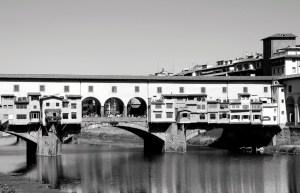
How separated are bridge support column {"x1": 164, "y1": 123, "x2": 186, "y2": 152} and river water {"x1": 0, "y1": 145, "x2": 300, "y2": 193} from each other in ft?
6.29

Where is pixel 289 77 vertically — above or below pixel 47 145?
above

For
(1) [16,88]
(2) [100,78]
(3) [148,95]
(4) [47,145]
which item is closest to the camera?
(4) [47,145]

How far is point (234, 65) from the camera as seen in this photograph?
12088 cm

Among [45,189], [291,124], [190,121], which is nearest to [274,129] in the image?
[291,124]

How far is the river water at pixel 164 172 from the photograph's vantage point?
2078 inches

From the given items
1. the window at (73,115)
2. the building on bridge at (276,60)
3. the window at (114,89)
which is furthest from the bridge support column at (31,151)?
the building on bridge at (276,60)

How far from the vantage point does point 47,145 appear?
78.4 metres

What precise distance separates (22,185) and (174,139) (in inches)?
1475

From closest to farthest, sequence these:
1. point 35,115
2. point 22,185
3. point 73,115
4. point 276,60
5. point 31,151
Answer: point 22,185 → point 35,115 → point 73,115 → point 31,151 → point 276,60

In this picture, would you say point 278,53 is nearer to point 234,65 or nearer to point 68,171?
point 234,65

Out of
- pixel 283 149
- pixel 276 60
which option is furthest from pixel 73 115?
pixel 276 60

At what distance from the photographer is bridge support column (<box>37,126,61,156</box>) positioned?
7819 centimetres

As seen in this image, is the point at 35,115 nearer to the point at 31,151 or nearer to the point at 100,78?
the point at 31,151

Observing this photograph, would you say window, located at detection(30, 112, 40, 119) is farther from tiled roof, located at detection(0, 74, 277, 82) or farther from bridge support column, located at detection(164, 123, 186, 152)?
bridge support column, located at detection(164, 123, 186, 152)
